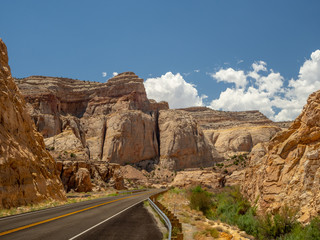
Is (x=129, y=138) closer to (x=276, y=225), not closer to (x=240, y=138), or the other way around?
(x=240, y=138)

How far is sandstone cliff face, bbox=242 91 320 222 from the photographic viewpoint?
494 inches

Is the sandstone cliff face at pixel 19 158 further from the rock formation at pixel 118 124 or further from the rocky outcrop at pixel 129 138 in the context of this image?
the rocky outcrop at pixel 129 138

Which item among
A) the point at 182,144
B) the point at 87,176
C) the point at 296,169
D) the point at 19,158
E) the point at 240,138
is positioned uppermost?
the point at 240,138

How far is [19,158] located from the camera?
19.5 metres

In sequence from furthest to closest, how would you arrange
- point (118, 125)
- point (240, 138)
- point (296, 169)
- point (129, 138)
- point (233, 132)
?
point (233, 132), point (240, 138), point (118, 125), point (129, 138), point (296, 169)

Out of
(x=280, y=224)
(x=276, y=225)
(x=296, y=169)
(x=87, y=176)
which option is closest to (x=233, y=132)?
(x=87, y=176)

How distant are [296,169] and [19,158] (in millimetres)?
17122

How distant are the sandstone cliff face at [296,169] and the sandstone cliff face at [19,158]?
14752 mm

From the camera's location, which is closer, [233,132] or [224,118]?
[233,132]

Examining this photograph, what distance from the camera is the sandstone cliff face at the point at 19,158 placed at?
1789 centimetres

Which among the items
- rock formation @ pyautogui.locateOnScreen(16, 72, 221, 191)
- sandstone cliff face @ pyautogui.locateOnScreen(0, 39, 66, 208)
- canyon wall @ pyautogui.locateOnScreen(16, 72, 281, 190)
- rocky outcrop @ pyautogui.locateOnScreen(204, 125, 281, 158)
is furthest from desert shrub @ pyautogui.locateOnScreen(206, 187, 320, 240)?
rocky outcrop @ pyautogui.locateOnScreen(204, 125, 281, 158)

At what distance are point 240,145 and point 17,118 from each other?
90705 mm

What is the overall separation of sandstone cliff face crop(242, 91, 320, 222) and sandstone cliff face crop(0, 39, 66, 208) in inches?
581

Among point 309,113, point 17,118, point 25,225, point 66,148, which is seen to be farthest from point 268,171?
point 66,148
